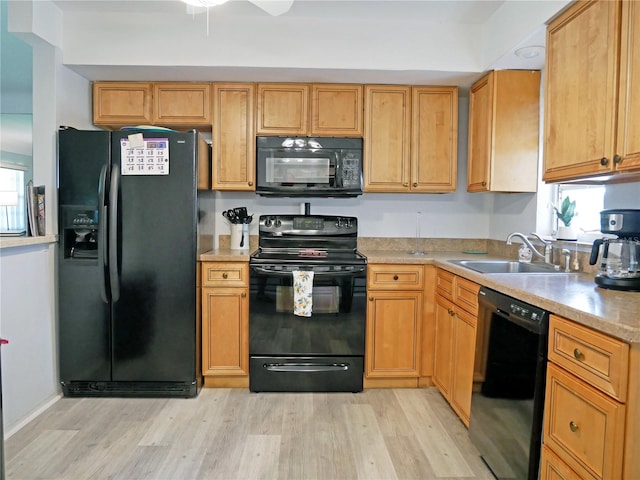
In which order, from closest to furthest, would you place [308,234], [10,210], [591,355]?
[591,355]
[308,234]
[10,210]

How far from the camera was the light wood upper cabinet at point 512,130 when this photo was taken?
2697 mm

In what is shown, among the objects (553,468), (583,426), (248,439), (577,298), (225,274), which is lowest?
(248,439)

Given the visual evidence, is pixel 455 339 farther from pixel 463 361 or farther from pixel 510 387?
pixel 510 387

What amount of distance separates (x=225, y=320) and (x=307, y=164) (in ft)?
A: 4.15

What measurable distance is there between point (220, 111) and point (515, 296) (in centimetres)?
235

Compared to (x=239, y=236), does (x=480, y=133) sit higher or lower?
higher

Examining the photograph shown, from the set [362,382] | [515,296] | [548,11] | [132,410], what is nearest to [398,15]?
[548,11]

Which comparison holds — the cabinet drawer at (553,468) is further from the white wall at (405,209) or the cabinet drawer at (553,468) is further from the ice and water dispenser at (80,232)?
the ice and water dispenser at (80,232)

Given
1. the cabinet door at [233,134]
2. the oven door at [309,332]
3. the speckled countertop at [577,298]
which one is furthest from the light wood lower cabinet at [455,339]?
the cabinet door at [233,134]

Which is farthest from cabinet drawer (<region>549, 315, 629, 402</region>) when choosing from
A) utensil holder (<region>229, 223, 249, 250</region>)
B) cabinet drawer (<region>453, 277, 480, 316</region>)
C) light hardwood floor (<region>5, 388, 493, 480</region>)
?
utensil holder (<region>229, 223, 249, 250</region>)

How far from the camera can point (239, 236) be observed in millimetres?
3184

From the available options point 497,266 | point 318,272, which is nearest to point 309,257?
point 318,272

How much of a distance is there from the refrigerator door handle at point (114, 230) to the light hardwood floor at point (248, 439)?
2.62 feet

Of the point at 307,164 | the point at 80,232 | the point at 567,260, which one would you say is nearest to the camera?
the point at 567,260
